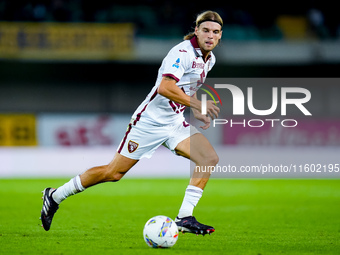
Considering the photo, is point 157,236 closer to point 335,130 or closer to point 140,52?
point 335,130

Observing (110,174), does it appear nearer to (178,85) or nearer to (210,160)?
(210,160)

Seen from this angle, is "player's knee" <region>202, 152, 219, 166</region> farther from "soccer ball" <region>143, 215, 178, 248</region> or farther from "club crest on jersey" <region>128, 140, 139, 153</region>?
"soccer ball" <region>143, 215, 178, 248</region>

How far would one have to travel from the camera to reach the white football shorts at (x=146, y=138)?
269 inches

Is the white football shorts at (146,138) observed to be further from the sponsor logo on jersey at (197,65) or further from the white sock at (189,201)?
the sponsor logo on jersey at (197,65)

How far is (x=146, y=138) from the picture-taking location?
6859 mm

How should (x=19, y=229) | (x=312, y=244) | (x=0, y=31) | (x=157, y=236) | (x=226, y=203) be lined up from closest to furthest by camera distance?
(x=157, y=236) → (x=312, y=244) → (x=19, y=229) → (x=226, y=203) → (x=0, y=31)

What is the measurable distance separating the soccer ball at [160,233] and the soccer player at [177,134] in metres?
0.55

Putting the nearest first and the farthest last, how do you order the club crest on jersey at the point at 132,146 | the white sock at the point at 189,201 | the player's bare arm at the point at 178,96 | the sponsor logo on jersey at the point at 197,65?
the player's bare arm at the point at 178,96 < the white sock at the point at 189,201 < the sponsor logo on jersey at the point at 197,65 < the club crest on jersey at the point at 132,146

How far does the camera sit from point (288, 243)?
6.47 metres

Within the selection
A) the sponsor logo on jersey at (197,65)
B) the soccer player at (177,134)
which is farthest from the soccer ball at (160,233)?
the sponsor logo on jersey at (197,65)

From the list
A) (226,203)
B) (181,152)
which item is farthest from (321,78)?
(181,152)

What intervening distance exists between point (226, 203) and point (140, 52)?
1130cm

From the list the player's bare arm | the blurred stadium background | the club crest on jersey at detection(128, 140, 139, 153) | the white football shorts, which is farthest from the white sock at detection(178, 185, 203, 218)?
the blurred stadium background

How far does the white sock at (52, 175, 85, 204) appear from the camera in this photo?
6852mm
